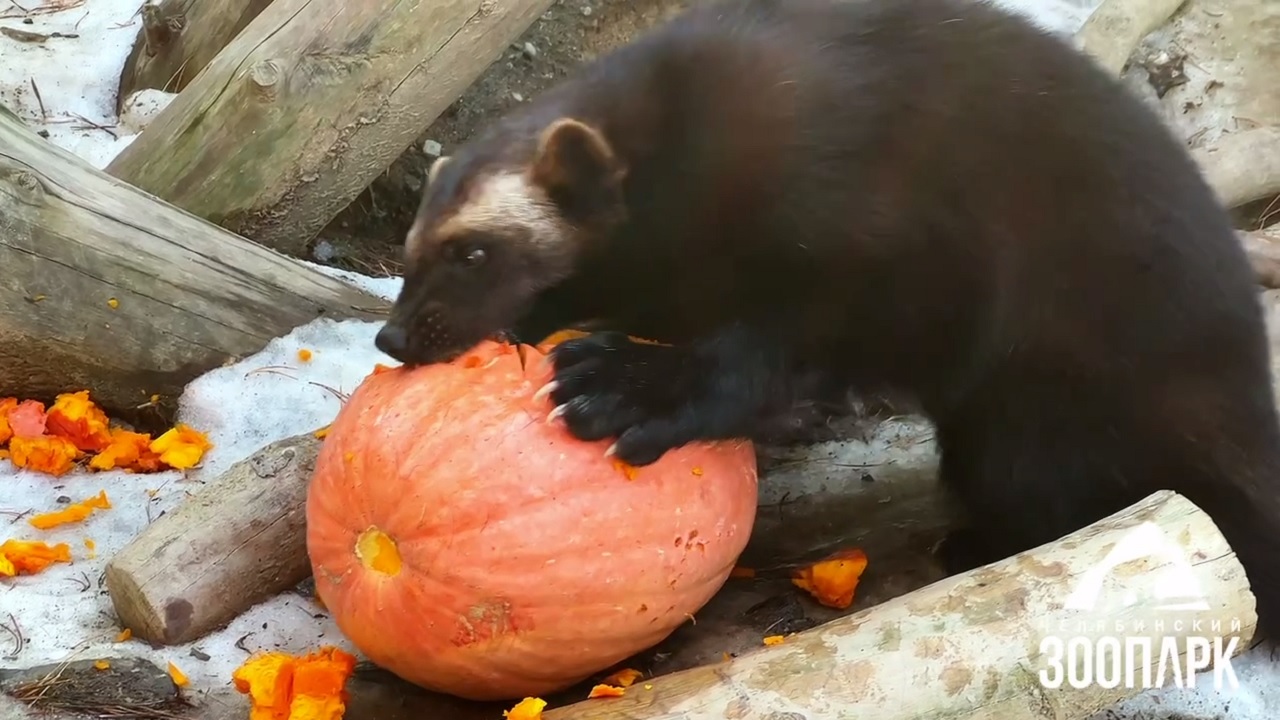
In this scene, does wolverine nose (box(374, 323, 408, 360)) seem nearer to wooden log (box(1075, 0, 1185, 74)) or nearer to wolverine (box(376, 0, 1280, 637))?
wolverine (box(376, 0, 1280, 637))

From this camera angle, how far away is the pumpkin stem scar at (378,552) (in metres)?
1.82

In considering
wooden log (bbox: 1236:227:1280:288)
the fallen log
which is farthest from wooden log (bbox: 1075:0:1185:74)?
wooden log (bbox: 1236:227:1280:288)

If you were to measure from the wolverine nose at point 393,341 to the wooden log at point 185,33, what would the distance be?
2270 millimetres

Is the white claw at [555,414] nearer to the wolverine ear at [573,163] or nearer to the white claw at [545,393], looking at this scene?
the white claw at [545,393]

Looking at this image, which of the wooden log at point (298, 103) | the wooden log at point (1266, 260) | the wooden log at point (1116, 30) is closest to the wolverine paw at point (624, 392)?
the wooden log at point (298, 103)

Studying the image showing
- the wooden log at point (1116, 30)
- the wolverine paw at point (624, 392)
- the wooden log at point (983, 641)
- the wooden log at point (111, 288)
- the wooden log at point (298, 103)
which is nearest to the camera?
the wooden log at point (983, 641)

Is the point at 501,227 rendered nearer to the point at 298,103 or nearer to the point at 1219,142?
the point at 298,103

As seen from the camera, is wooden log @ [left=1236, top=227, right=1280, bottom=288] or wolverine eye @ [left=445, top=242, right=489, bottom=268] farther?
wooden log @ [left=1236, top=227, right=1280, bottom=288]

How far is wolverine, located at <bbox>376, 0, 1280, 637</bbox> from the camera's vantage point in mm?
2135

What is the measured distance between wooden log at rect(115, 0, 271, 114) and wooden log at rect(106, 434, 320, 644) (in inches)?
83.8

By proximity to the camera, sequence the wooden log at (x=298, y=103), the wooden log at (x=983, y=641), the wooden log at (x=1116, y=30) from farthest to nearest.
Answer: the wooden log at (x=1116, y=30), the wooden log at (x=298, y=103), the wooden log at (x=983, y=641)

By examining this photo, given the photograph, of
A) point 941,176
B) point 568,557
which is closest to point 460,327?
point 568,557

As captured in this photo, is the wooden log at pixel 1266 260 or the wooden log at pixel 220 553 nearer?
the wooden log at pixel 220 553

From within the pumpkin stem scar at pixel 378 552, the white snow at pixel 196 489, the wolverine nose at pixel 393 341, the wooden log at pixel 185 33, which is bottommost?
the white snow at pixel 196 489
